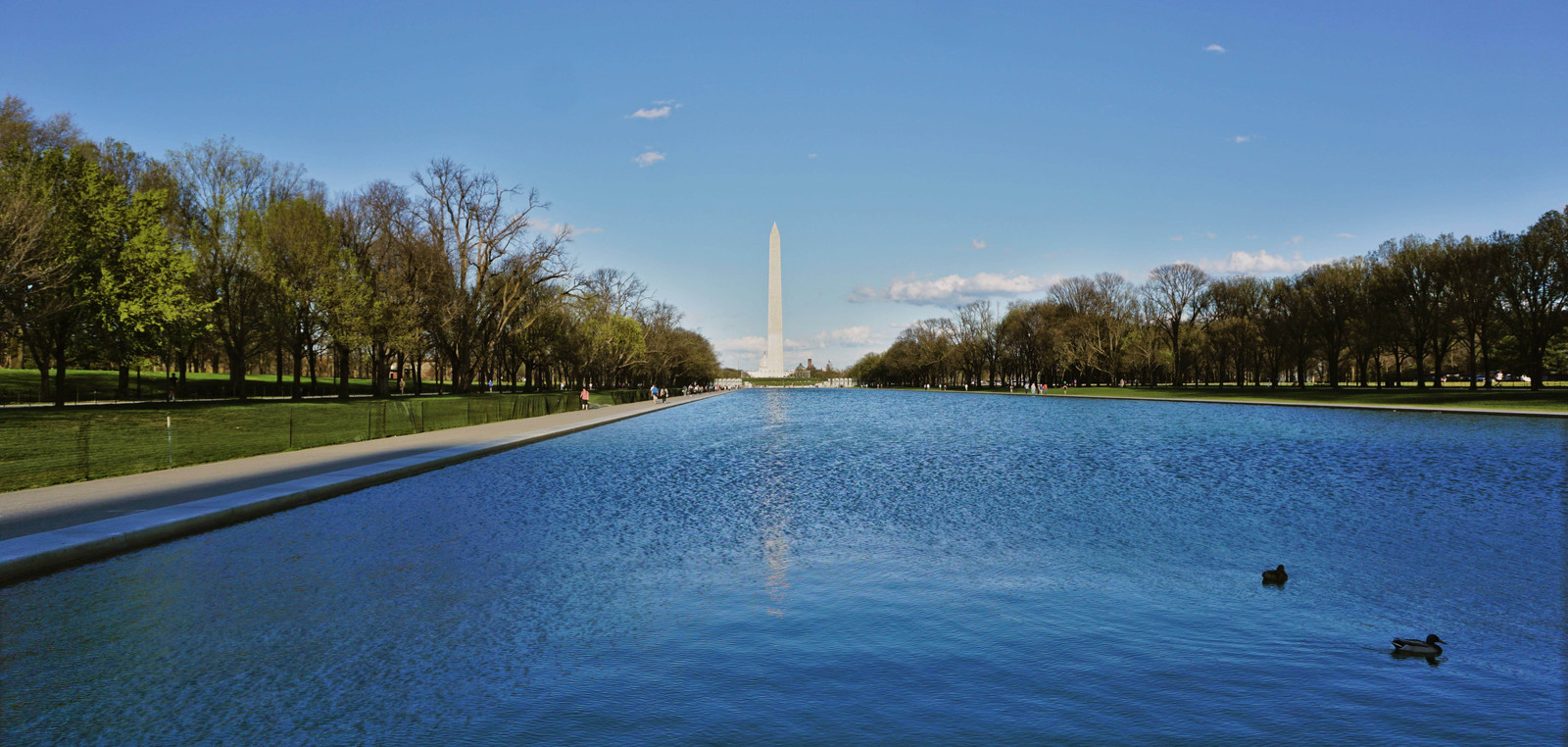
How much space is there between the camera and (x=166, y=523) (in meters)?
11.1

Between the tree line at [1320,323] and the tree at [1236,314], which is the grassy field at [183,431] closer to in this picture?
the tree line at [1320,323]

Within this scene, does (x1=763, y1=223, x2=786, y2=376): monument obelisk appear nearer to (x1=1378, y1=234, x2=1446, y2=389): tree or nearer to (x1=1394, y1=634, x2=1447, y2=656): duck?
(x1=1378, y1=234, x2=1446, y2=389): tree

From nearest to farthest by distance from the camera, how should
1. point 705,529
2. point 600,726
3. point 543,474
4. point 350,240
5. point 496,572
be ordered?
point 600,726, point 496,572, point 705,529, point 543,474, point 350,240

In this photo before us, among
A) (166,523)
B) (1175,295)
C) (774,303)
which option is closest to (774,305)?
(774,303)

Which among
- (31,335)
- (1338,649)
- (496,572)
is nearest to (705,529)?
(496,572)

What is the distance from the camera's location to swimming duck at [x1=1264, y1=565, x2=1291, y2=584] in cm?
871

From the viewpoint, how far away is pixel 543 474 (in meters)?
19.0

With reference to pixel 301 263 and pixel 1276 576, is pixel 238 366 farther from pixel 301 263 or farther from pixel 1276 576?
pixel 1276 576

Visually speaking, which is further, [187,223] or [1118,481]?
[187,223]

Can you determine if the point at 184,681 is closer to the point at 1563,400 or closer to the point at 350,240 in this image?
the point at 350,240

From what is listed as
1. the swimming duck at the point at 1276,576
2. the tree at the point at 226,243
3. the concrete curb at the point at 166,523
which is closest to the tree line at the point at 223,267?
the tree at the point at 226,243

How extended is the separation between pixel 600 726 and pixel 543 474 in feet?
47.3

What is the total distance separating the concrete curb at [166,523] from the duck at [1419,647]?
499 inches

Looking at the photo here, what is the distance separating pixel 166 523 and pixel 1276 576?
13.1m
